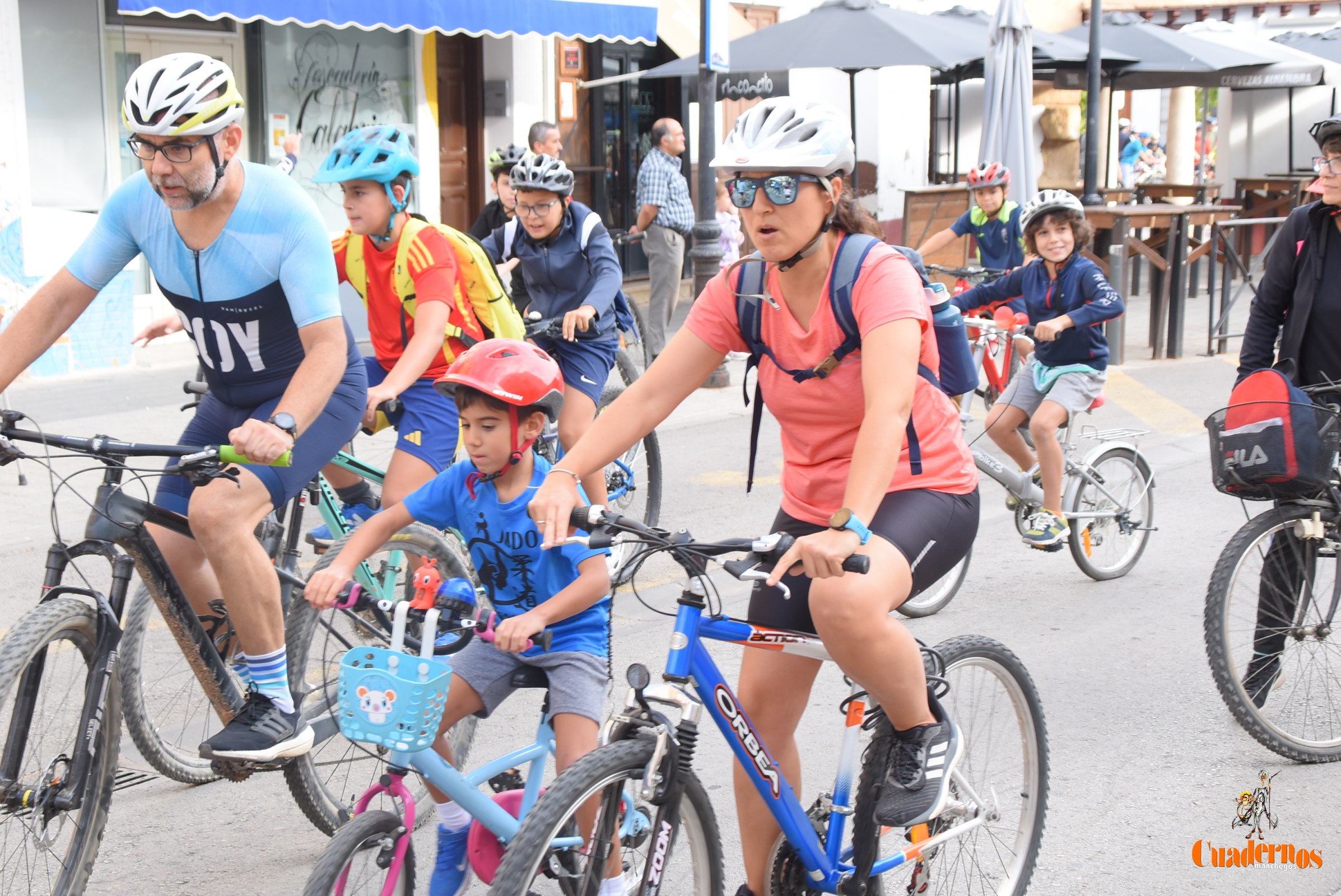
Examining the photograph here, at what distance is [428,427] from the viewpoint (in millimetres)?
5293

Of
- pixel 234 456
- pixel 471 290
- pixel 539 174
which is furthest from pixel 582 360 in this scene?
pixel 234 456

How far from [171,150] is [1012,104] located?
11308mm

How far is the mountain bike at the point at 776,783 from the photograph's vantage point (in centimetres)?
280

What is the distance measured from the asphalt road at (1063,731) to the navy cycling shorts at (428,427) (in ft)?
3.08

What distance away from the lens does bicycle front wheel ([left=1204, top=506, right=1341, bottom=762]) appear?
4.64 meters

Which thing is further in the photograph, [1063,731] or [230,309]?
[1063,731]

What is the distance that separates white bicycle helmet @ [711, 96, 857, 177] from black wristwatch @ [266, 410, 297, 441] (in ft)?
4.06

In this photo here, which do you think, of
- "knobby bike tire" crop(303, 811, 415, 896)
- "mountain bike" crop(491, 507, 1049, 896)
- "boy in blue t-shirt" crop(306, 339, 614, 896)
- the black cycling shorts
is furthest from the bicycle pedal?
the black cycling shorts

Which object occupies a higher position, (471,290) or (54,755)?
(471,290)

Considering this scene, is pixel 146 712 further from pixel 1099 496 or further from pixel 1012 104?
pixel 1012 104

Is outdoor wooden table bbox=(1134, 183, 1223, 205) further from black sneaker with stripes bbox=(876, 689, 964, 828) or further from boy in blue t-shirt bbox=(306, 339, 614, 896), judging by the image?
black sneaker with stripes bbox=(876, 689, 964, 828)

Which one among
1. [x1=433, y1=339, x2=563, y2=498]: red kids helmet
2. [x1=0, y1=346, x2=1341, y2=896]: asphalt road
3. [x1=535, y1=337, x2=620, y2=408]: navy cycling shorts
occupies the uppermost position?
[x1=433, y1=339, x2=563, y2=498]: red kids helmet

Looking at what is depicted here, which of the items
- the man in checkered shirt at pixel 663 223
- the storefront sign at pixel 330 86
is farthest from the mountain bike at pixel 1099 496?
the storefront sign at pixel 330 86

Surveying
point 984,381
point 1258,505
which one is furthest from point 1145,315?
point 1258,505
